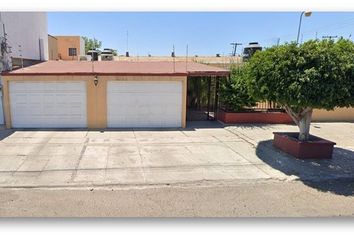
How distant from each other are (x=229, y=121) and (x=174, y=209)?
9.34 m

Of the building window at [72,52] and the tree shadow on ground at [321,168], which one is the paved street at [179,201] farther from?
the building window at [72,52]

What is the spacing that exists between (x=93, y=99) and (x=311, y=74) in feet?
28.1

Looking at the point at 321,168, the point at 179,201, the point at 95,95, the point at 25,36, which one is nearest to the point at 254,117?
the point at 321,168

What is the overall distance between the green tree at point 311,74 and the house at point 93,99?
5.35 meters

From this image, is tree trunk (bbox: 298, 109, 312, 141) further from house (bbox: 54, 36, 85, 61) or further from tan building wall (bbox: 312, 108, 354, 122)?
house (bbox: 54, 36, 85, 61)

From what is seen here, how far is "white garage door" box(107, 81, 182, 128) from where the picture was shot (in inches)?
510

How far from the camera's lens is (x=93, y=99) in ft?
42.0

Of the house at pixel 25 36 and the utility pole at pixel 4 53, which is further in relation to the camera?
the house at pixel 25 36

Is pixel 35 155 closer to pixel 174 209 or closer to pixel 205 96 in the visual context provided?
pixel 174 209

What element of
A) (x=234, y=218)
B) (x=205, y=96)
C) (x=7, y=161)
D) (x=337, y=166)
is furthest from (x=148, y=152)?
(x=205, y=96)

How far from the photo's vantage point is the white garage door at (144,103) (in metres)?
12.9

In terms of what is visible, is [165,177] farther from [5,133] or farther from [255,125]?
[255,125]

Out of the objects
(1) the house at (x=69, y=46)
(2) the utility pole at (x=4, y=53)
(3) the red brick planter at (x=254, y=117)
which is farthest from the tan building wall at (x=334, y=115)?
(1) the house at (x=69, y=46)

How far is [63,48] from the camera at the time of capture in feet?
130
